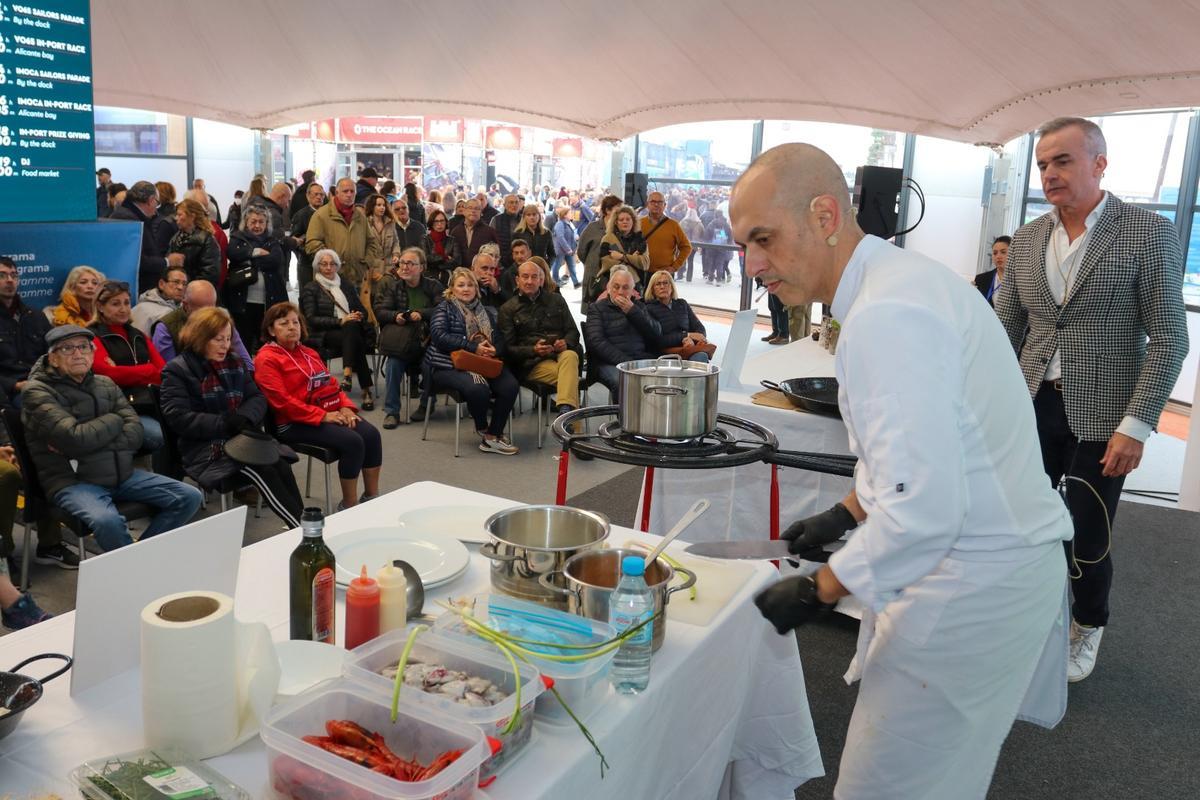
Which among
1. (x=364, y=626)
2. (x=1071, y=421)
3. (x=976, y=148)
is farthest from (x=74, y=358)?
(x=976, y=148)

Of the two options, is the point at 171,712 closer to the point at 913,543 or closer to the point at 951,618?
the point at 913,543

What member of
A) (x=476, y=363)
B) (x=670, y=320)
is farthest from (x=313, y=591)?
(x=670, y=320)

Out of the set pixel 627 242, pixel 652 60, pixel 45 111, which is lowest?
pixel 627 242

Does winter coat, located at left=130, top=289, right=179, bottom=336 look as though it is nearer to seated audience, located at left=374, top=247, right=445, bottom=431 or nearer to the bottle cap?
seated audience, located at left=374, top=247, right=445, bottom=431

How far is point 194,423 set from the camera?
146 inches

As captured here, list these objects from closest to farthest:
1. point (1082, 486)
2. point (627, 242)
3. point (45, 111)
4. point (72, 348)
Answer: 1. point (1082, 486)
2. point (72, 348)
3. point (45, 111)
4. point (627, 242)

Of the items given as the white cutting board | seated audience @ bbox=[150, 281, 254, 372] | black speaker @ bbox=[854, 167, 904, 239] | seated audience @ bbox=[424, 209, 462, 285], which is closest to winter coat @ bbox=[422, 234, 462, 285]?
seated audience @ bbox=[424, 209, 462, 285]

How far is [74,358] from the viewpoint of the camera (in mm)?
3363

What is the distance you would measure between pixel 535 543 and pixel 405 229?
7.25 meters

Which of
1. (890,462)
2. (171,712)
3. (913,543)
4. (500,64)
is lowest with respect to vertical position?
(171,712)

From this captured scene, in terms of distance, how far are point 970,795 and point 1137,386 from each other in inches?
62.1

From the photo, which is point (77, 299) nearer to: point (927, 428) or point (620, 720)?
point (620, 720)

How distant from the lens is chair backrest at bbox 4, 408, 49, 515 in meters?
3.28

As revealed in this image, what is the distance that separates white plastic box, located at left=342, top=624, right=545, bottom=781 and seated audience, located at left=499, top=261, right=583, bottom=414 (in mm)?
4407
